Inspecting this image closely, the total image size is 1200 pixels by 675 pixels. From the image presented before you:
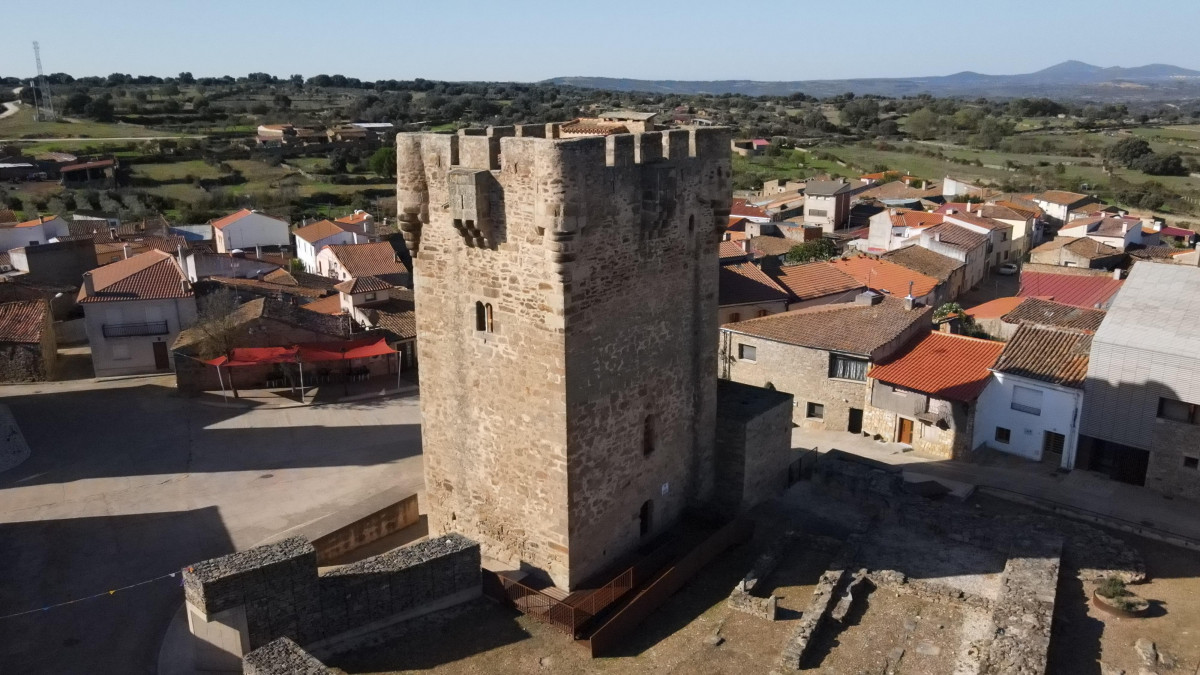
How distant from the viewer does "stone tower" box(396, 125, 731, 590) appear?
15.1m

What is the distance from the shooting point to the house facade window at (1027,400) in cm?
2456

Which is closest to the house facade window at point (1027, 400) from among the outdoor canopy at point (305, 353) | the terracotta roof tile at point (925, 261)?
the terracotta roof tile at point (925, 261)

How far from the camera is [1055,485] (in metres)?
23.2

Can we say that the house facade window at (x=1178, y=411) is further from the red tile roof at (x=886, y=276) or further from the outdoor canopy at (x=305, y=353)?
the outdoor canopy at (x=305, y=353)

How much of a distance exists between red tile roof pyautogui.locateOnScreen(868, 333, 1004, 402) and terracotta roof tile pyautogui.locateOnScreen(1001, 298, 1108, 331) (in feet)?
12.3

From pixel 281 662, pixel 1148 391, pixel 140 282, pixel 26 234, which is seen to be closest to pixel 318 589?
pixel 281 662

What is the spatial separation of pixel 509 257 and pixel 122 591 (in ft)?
35.6

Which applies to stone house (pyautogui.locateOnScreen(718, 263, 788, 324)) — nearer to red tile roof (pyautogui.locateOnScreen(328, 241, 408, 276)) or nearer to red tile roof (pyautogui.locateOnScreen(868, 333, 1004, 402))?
red tile roof (pyautogui.locateOnScreen(868, 333, 1004, 402))

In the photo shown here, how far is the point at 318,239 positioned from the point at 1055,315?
3995 cm

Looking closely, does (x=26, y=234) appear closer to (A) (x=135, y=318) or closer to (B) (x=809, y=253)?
(A) (x=135, y=318)

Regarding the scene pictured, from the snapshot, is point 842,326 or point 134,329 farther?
point 134,329

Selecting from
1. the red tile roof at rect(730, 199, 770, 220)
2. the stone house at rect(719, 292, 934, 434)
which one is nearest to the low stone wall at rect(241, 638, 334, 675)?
the stone house at rect(719, 292, 934, 434)

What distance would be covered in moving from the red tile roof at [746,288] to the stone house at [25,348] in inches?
1035

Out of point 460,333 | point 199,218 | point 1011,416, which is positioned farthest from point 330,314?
point 199,218
